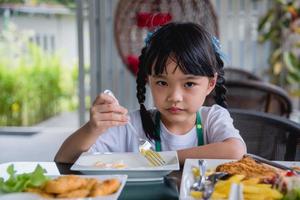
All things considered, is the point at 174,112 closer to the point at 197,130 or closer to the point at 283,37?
the point at 197,130

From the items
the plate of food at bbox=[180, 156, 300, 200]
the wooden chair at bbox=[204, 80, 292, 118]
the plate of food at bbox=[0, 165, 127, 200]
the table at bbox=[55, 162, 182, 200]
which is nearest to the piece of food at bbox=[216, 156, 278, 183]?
the plate of food at bbox=[180, 156, 300, 200]

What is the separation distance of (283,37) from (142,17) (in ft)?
5.57

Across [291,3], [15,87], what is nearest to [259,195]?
[291,3]

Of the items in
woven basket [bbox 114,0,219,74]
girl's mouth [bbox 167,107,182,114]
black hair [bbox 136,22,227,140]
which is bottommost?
girl's mouth [bbox 167,107,182,114]

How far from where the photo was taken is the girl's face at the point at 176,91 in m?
1.21

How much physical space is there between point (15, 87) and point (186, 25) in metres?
4.01

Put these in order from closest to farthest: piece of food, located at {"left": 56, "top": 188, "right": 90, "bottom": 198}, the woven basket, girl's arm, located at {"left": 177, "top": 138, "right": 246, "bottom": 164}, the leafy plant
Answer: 1. piece of food, located at {"left": 56, "top": 188, "right": 90, "bottom": 198}
2. girl's arm, located at {"left": 177, "top": 138, "right": 246, "bottom": 164}
3. the woven basket
4. the leafy plant

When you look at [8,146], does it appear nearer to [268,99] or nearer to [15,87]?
[15,87]

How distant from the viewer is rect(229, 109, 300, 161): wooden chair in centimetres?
138

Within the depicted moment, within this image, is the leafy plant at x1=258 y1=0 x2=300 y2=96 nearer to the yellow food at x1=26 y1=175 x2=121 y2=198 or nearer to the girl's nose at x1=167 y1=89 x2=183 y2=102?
the girl's nose at x1=167 y1=89 x2=183 y2=102

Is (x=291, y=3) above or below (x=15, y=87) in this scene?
above

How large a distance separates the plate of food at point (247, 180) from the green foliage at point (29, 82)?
13.6 feet

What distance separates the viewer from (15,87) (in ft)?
16.5

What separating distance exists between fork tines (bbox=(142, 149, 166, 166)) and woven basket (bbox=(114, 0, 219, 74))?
1121 mm
